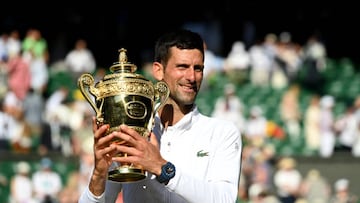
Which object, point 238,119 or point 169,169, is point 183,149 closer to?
point 169,169

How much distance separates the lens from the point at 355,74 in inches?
894

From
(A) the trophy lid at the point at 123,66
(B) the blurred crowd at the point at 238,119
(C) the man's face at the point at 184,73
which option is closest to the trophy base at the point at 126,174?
(A) the trophy lid at the point at 123,66

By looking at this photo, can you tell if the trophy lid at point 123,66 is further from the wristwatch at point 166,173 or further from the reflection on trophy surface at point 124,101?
the wristwatch at point 166,173

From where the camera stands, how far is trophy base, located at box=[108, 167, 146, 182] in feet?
14.4

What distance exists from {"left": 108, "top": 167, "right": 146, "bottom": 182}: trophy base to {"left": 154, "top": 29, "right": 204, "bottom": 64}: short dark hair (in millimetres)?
667

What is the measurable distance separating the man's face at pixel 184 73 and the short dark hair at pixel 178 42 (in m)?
0.02

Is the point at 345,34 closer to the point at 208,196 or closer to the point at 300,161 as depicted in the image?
the point at 300,161

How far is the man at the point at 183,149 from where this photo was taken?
4512 millimetres

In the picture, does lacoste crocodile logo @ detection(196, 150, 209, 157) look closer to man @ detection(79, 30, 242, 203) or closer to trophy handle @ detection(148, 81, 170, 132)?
man @ detection(79, 30, 242, 203)

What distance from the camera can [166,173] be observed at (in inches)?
174

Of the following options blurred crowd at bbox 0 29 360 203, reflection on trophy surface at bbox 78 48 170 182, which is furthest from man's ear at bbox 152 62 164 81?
blurred crowd at bbox 0 29 360 203

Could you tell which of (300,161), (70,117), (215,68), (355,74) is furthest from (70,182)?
(355,74)

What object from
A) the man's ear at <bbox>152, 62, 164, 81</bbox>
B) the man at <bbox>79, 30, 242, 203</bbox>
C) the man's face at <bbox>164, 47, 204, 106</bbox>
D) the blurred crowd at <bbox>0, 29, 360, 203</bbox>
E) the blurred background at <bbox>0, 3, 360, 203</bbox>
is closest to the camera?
the man at <bbox>79, 30, 242, 203</bbox>

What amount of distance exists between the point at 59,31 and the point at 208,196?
794 inches
